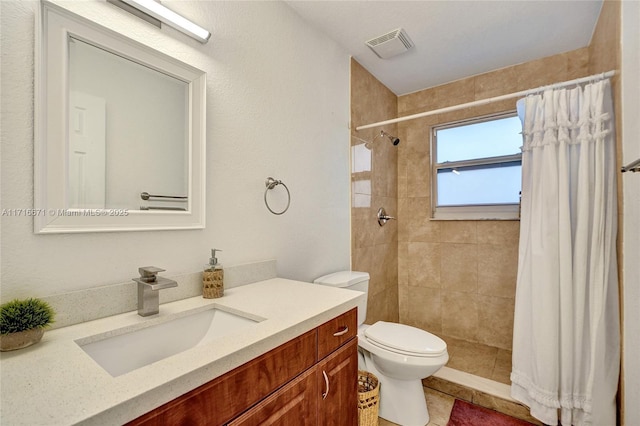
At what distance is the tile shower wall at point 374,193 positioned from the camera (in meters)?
2.31

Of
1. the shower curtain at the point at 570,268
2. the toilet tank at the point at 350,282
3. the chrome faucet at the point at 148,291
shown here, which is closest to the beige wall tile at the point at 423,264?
the shower curtain at the point at 570,268

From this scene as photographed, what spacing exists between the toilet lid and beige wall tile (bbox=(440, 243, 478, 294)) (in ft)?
3.57

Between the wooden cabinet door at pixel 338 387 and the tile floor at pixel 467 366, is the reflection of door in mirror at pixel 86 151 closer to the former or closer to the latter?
the wooden cabinet door at pixel 338 387

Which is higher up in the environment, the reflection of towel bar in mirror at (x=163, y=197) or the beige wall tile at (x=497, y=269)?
the reflection of towel bar in mirror at (x=163, y=197)

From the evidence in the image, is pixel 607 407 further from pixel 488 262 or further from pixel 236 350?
pixel 236 350

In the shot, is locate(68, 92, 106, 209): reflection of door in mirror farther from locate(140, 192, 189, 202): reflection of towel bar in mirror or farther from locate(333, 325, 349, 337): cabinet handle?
locate(333, 325, 349, 337): cabinet handle

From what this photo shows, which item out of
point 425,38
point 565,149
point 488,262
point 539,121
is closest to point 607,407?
point 488,262

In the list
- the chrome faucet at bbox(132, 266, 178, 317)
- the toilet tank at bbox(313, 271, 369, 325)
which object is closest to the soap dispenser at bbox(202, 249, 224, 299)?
the chrome faucet at bbox(132, 266, 178, 317)

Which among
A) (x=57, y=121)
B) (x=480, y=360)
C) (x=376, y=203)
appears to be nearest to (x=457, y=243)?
(x=376, y=203)

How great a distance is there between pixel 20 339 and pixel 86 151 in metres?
0.57

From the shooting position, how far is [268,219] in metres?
1.55

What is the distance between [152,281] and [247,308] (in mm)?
326

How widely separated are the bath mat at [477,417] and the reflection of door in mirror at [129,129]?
1.98 meters

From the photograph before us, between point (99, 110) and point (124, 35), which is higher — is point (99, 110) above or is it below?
below
